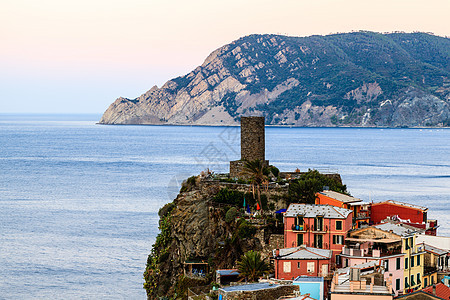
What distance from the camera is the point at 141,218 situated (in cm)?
8338

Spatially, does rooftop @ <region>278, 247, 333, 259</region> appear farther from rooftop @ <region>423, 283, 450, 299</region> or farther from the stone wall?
the stone wall

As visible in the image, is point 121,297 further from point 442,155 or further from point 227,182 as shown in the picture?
point 442,155

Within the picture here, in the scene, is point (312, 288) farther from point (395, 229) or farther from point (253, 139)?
point (253, 139)

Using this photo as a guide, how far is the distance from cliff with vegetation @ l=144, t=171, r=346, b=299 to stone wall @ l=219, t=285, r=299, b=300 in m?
11.2

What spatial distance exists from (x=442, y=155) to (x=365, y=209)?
14880 cm

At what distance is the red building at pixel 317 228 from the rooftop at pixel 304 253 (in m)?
1.41

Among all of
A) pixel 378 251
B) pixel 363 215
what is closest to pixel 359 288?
pixel 378 251

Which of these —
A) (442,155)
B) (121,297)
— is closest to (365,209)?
(121,297)

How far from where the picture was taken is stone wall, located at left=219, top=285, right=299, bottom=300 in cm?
2956

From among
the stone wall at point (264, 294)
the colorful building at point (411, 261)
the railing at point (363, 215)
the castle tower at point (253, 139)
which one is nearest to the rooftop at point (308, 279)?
the stone wall at point (264, 294)

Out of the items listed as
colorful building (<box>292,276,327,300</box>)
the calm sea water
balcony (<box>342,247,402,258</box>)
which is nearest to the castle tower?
the calm sea water

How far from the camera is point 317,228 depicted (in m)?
39.5

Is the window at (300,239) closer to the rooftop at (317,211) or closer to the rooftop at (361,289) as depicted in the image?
the rooftop at (317,211)

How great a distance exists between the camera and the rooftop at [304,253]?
36019 mm
